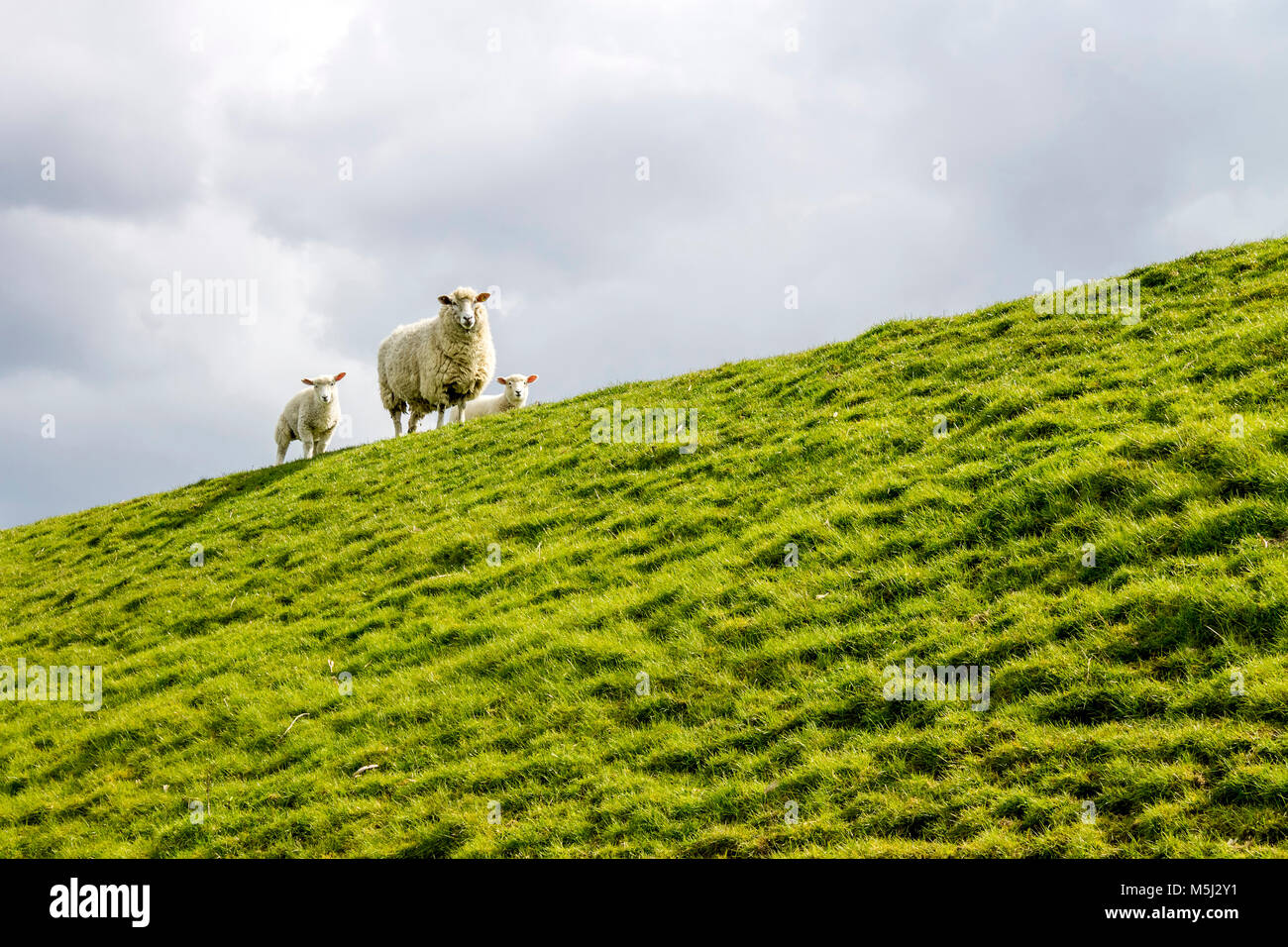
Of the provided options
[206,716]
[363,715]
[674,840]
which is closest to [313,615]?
[206,716]

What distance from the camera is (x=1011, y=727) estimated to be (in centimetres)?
775

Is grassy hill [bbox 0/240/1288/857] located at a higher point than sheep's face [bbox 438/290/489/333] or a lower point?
lower

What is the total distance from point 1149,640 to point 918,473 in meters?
5.05
